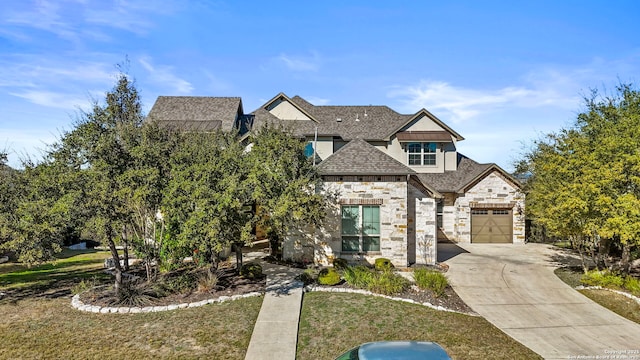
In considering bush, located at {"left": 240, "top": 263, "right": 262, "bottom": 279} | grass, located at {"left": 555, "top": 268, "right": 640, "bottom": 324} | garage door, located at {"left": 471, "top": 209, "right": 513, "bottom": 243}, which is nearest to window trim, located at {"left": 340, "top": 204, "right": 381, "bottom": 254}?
bush, located at {"left": 240, "top": 263, "right": 262, "bottom": 279}

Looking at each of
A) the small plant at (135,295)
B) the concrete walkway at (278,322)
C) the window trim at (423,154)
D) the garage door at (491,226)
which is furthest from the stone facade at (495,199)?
the small plant at (135,295)

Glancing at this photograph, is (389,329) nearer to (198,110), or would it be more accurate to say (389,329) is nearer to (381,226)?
(381,226)

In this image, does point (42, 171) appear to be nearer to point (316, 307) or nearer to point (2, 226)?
point (2, 226)

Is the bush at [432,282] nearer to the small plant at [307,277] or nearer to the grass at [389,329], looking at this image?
the grass at [389,329]

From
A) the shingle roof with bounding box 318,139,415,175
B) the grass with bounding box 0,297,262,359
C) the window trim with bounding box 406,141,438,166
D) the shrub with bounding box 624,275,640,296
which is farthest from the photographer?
the window trim with bounding box 406,141,438,166

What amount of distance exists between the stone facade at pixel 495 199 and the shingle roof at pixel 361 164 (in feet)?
A: 34.8

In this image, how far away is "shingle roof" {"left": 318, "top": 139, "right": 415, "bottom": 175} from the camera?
18078 mm

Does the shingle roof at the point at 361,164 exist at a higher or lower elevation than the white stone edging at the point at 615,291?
higher

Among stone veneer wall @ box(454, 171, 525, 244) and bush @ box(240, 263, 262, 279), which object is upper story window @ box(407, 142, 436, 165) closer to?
stone veneer wall @ box(454, 171, 525, 244)

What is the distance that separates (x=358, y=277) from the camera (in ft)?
48.0

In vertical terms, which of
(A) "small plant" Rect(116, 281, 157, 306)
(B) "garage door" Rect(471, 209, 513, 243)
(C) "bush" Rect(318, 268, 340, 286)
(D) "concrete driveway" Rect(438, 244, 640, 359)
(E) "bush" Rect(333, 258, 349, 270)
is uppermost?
(B) "garage door" Rect(471, 209, 513, 243)

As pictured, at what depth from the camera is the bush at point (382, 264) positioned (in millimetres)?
17047

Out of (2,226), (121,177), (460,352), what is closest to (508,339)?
(460,352)

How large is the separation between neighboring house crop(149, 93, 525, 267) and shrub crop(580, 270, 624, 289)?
20.5ft
